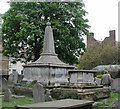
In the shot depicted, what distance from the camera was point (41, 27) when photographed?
907 inches

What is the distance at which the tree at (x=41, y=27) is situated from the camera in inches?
Answer: 885

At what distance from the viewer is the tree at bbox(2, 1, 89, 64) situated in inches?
885

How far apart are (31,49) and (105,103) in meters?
15.1

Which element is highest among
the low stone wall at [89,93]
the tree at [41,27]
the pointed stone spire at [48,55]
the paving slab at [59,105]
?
the tree at [41,27]

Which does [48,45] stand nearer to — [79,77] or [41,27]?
[79,77]

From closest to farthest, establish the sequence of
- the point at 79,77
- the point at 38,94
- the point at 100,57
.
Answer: the point at 38,94 < the point at 79,77 < the point at 100,57

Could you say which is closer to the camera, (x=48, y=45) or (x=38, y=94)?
(x=38, y=94)

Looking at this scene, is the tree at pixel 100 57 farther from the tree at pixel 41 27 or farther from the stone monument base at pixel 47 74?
the stone monument base at pixel 47 74

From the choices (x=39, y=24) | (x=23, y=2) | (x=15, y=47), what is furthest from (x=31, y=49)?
(x=23, y=2)

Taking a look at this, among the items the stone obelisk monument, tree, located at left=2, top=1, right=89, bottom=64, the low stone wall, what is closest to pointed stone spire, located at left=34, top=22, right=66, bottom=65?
the stone obelisk monument

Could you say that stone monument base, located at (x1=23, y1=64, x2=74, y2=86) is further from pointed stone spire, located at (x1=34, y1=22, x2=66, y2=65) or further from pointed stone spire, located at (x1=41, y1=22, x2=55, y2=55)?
pointed stone spire, located at (x1=41, y1=22, x2=55, y2=55)

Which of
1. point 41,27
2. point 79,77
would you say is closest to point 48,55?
point 79,77

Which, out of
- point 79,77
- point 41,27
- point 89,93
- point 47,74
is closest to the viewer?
point 89,93

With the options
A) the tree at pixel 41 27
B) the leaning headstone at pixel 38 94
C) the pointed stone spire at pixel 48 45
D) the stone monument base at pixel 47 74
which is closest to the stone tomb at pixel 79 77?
the stone monument base at pixel 47 74
